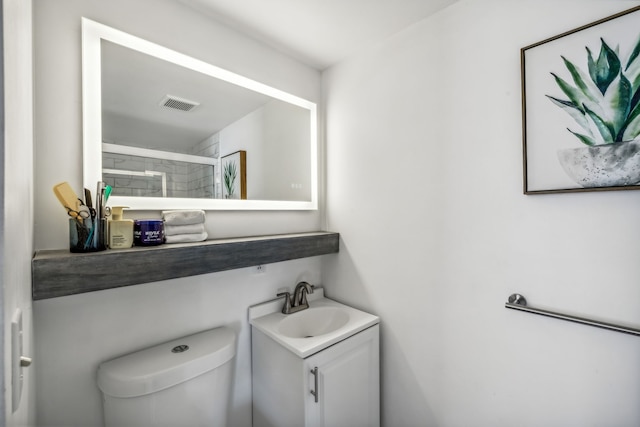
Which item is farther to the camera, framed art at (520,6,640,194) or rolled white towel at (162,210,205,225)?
rolled white towel at (162,210,205,225)

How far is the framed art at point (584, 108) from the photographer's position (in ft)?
2.72

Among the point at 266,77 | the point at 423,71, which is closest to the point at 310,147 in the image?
the point at 266,77

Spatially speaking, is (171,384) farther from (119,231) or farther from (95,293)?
(119,231)

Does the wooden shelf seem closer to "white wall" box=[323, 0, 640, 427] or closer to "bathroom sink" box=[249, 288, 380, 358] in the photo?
"bathroom sink" box=[249, 288, 380, 358]

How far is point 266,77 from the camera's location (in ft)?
5.04

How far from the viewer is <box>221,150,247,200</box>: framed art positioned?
1.39m

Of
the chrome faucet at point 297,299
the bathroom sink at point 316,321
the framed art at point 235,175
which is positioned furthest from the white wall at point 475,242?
the framed art at point 235,175

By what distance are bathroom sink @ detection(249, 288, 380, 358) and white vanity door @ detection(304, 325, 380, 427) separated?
0.14 feet

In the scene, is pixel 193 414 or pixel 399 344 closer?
pixel 193 414

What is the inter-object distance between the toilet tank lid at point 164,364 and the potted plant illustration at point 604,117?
59.9 inches

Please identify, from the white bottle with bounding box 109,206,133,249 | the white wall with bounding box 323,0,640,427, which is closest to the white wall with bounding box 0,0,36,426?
the white bottle with bounding box 109,206,133,249

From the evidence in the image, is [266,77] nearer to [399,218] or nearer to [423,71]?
[423,71]

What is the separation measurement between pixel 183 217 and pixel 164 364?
579 millimetres

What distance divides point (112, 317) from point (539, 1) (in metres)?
2.03
